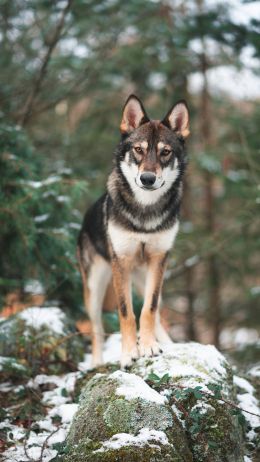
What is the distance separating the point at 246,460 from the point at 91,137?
7705mm

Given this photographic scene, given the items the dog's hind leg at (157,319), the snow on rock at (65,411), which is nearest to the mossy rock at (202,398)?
the snow on rock at (65,411)

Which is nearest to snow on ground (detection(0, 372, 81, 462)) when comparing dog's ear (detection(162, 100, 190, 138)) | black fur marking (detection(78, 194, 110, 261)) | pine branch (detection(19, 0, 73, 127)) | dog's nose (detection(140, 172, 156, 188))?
black fur marking (detection(78, 194, 110, 261))

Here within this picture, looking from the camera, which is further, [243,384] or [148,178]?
[243,384]

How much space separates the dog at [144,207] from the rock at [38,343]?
0.87 metres

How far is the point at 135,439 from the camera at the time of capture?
306 centimetres

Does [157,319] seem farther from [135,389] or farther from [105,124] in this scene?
[105,124]

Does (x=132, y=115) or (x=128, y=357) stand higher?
(x=132, y=115)

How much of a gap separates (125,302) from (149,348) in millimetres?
509

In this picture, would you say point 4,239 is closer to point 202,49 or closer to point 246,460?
point 246,460

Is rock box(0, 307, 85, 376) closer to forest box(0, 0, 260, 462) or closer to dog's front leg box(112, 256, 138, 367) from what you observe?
forest box(0, 0, 260, 462)

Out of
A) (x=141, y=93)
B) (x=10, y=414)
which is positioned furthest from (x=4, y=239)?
(x=141, y=93)

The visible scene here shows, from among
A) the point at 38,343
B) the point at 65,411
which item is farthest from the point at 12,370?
the point at 65,411

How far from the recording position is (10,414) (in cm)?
425

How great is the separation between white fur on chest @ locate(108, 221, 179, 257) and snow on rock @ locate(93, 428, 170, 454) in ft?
5.85
